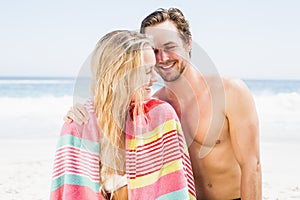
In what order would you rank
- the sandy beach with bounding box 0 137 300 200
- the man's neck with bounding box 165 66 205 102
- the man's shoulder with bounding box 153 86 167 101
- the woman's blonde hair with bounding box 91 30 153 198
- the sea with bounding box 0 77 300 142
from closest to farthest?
the woman's blonde hair with bounding box 91 30 153 198
the man's neck with bounding box 165 66 205 102
the man's shoulder with bounding box 153 86 167 101
the sandy beach with bounding box 0 137 300 200
the sea with bounding box 0 77 300 142

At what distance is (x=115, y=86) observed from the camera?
2.29 metres

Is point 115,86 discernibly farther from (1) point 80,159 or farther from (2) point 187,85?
(2) point 187,85

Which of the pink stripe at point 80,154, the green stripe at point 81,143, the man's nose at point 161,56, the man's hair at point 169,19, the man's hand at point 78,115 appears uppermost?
the man's hair at point 169,19

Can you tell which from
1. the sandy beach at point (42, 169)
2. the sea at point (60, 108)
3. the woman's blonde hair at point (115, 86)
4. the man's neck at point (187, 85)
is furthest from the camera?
the sea at point (60, 108)

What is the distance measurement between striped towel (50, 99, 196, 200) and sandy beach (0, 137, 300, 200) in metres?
2.48

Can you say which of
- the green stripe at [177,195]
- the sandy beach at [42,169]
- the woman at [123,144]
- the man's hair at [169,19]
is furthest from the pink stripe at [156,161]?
the sandy beach at [42,169]

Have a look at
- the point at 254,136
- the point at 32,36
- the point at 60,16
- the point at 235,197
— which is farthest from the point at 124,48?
the point at 32,36

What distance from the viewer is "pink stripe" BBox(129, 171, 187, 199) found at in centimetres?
232

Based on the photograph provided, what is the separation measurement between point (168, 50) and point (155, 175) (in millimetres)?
730

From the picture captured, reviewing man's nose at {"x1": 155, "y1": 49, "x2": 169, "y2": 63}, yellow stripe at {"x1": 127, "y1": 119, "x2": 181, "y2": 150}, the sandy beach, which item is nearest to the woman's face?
yellow stripe at {"x1": 127, "y1": 119, "x2": 181, "y2": 150}

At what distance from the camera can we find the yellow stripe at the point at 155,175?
2332 mm

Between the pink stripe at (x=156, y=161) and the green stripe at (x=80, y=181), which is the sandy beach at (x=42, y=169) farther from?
the pink stripe at (x=156, y=161)

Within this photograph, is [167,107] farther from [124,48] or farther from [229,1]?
[229,1]

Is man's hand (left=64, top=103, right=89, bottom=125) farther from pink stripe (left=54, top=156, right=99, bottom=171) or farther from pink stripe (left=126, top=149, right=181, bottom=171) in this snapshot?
pink stripe (left=126, top=149, right=181, bottom=171)
